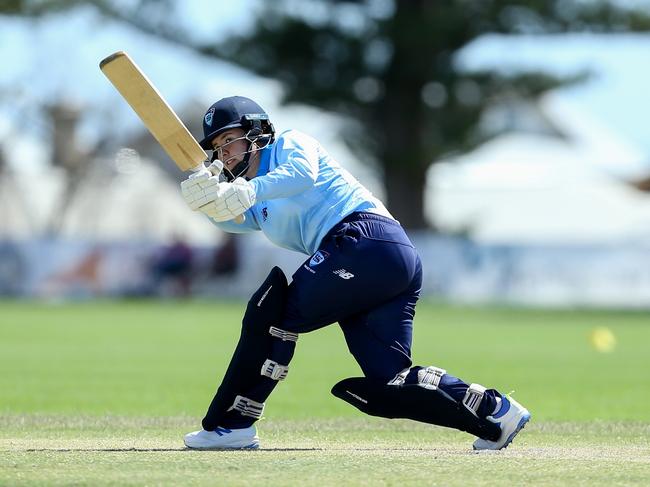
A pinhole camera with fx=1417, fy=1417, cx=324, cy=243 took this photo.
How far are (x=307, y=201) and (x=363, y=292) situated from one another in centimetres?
57

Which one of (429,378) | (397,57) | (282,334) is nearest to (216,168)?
(282,334)

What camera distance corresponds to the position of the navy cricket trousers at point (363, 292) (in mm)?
7223

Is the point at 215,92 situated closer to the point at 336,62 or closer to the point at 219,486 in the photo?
the point at 336,62

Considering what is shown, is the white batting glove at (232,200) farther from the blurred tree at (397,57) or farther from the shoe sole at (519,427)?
the blurred tree at (397,57)

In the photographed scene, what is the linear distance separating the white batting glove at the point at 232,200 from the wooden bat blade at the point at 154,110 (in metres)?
0.38

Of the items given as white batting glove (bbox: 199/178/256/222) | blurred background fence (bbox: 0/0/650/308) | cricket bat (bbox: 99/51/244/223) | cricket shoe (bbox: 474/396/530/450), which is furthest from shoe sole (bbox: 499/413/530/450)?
blurred background fence (bbox: 0/0/650/308)

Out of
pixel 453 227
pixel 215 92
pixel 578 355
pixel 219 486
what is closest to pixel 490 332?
pixel 578 355

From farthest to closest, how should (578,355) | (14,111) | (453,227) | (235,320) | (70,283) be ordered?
(14,111) → (453,227) → (70,283) → (235,320) → (578,355)

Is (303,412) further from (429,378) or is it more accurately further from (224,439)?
(429,378)

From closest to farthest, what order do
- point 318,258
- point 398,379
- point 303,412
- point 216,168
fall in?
point 216,168
point 398,379
point 318,258
point 303,412

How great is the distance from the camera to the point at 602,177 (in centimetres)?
5225

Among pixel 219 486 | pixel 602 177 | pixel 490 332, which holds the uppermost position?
pixel 602 177

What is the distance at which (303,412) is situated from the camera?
10.4 m

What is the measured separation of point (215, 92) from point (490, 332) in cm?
3786
